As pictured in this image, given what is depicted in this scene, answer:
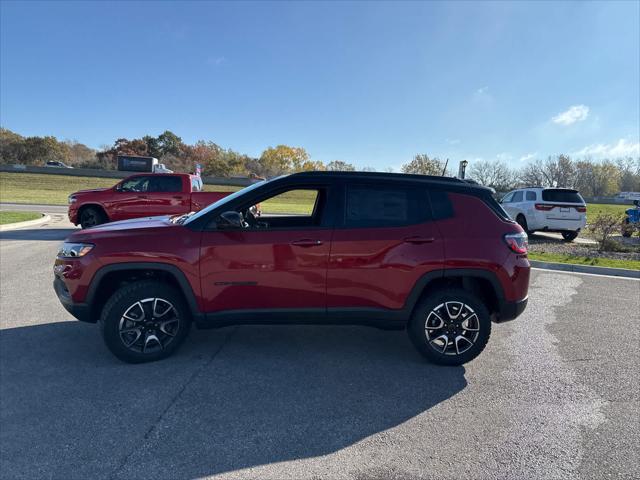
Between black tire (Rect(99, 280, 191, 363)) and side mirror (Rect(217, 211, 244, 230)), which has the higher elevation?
side mirror (Rect(217, 211, 244, 230))

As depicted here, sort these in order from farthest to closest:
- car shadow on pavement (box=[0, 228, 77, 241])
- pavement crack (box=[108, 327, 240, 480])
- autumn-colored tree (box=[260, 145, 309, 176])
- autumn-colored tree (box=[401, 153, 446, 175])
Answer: autumn-colored tree (box=[260, 145, 309, 176]), autumn-colored tree (box=[401, 153, 446, 175]), car shadow on pavement (box=[0, 228, 77, 241]), pavement crack (box=[108, 327, 240, 480])

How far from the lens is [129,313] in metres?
3.22

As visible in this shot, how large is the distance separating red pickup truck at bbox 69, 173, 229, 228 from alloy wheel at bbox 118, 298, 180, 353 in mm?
7324

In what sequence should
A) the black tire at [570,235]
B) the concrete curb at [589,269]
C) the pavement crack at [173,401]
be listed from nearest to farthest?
the pavement crack at [173,401] < the concrete curb at [589,269] < the black tire at [570,235]

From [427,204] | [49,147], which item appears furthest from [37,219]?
[49,147]

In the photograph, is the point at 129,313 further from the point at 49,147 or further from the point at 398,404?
the point at 49,147

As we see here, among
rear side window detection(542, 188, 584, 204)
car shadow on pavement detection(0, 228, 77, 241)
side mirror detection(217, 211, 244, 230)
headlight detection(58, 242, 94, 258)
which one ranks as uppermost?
rear side window detection(542, 188, 584, 204)

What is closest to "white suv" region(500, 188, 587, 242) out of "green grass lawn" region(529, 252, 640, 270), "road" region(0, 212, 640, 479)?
"green grass lawn" region(529, 252, 640, 270)

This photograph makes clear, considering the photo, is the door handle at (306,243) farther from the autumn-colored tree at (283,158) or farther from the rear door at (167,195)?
the autumn-colored tree at (283,158)

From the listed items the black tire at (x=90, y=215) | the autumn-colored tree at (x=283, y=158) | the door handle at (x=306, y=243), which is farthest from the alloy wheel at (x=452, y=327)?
the autumn-colored tree at (x=283, y=158)

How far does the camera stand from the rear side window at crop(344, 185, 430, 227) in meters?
3.32

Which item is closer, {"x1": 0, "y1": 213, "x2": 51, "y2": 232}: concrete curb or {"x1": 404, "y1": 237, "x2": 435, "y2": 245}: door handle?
{"x1": 404, "y1": 237, "x2": 435, "y2": 245}: door handle

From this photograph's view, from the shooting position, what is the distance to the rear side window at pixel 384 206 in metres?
3.32

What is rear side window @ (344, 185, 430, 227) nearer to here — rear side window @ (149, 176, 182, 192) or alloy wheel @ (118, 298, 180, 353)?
alloy wheel @ (118, 298, 180, 353)
